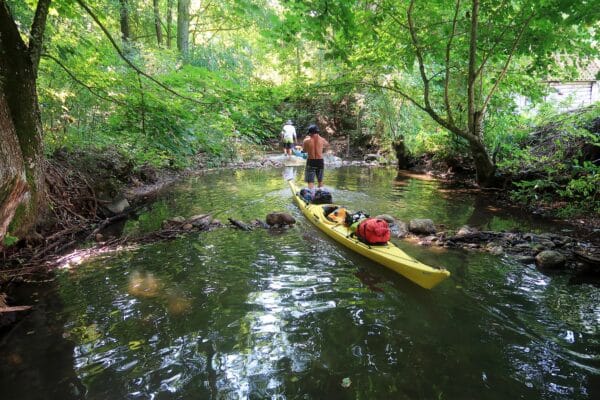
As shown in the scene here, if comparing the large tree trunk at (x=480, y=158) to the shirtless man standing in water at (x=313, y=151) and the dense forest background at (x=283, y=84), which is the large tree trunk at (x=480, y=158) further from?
the shirtless man standing in water at (x=313, y=151)

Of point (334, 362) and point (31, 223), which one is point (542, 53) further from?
point (31, 223)

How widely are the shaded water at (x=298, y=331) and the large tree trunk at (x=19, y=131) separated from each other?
3.56 feet

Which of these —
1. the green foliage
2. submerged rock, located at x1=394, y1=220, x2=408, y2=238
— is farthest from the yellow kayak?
the green foliage

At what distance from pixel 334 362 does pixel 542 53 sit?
783cm

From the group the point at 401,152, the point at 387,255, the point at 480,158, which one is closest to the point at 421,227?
the point at 387,255

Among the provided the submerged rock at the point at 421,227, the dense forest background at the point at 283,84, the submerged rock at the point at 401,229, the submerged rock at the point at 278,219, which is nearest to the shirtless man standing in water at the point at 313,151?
the dense forest background at the point at 283,84

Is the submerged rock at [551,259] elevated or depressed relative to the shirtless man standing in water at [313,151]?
depressed

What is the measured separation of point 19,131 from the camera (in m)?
4.53

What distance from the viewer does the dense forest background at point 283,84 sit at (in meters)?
4.47

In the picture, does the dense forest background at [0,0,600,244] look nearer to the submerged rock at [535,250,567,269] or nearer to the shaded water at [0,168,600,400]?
the shaded water at [0,168,600,400]

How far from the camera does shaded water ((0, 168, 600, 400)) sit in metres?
2.74

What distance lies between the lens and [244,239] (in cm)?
619

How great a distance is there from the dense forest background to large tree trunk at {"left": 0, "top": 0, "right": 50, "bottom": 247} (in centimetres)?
2

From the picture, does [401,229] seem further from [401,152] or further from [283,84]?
[401,152]
